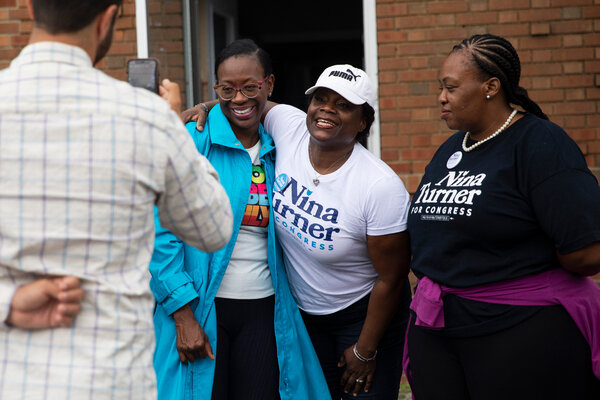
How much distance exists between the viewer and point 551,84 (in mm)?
4859

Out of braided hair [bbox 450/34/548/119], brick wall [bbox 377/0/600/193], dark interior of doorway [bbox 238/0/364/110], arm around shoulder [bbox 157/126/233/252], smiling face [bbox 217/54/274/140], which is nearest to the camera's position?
arm around shoulder [bbox 157/126/233/252]

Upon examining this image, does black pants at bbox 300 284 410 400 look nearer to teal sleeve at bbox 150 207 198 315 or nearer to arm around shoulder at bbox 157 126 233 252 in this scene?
teal sleeve at bbox 150 207 198 315

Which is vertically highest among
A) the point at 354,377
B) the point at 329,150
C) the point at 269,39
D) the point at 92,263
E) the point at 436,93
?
the point at 269,39

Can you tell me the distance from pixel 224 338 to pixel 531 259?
1303 mm

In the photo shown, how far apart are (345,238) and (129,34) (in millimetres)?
3045

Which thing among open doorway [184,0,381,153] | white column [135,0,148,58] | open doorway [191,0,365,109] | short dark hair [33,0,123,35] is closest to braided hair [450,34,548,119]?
short dark hair [33,0,123,35]

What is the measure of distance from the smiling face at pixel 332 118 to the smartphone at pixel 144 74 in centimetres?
116

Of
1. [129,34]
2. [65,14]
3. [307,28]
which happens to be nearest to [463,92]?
[65,14]

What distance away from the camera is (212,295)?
114 inches

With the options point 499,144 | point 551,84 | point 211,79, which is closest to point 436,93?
point 551,84

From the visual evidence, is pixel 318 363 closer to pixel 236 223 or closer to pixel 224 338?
pixel 224 338

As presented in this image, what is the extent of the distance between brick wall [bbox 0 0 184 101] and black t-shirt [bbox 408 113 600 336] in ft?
9.65

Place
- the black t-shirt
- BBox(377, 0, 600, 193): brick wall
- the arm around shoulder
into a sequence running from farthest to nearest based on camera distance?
1. BBox(377, 0, 600, 193): brick wall
2. the black t-shirt
3. the arm around shoulder

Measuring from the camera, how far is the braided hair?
2.64 meters
